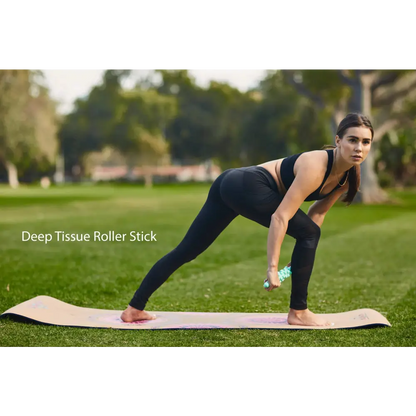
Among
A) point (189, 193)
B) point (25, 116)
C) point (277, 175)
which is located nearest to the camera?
point (277, 175)

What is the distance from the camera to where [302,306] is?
3.95m

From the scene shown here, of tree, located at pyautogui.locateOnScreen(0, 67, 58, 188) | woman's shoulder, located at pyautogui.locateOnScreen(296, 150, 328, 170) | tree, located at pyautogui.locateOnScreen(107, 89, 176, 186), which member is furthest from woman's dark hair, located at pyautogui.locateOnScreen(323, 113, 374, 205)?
tree, located at pyautogui.locateOnScreen(107, 89, 176, 186)

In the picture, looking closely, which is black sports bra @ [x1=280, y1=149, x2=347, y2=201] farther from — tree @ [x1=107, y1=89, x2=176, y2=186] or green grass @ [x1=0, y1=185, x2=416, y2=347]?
tree @ [x1=107, y1=89, x2=176, y2=186]

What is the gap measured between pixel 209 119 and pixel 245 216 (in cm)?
2642

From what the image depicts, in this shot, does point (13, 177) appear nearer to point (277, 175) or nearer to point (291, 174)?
point (277, 175)

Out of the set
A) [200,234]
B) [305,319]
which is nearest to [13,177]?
[200,234]

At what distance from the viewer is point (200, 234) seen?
394 centimetres

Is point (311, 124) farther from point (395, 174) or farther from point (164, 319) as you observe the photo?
point (164, 319)

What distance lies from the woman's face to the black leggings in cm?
Answer: 44

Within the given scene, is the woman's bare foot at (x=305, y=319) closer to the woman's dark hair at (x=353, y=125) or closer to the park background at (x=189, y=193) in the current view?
the park background at (x=189, y=193)

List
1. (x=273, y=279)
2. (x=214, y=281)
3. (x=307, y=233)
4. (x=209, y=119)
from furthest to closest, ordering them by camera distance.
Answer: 1. (x=209, y=119)
2. (x=214, y=281)
3. (x=307, y=233)
4. (x=273, y=279)

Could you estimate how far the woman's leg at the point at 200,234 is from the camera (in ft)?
12.9

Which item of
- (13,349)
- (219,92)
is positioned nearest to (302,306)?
(13,349)

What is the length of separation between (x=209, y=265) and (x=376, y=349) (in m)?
3.86
